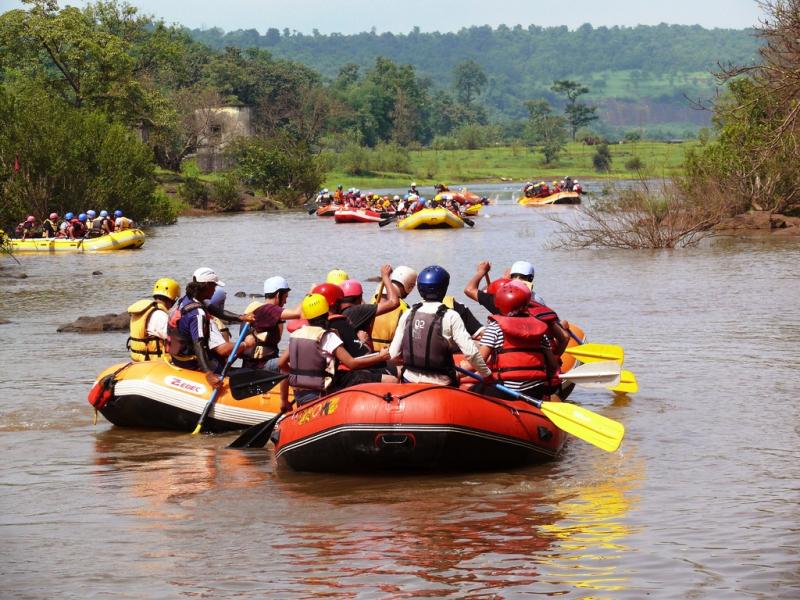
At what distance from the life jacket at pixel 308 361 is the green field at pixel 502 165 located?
80951mm

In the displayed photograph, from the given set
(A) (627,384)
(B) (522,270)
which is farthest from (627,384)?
(B) (522,270)

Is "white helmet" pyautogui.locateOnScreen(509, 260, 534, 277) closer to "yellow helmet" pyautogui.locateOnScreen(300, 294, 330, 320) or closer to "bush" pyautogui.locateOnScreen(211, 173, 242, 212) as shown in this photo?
"yellow helmet" pyautogui.locateOnScreen(300, 294, 330, 320)

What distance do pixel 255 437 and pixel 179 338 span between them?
4.18 ft

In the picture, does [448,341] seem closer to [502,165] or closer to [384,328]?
[384,328]

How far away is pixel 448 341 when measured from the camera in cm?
960

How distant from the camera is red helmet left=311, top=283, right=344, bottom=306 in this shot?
10.8 meters

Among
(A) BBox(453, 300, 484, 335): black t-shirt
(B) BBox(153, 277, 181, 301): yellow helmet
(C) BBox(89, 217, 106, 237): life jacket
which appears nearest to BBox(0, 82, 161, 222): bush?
(C) BBox(89, 217, 106, 237): life jacket

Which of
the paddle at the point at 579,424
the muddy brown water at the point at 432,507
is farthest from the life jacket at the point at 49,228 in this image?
the paddle at the point at 579,424

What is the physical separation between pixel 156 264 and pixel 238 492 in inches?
992

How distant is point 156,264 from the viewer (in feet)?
113

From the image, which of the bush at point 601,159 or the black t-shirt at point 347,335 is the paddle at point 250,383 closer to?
the black t-shirt at point 347,335

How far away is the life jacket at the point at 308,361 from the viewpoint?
10297 mm

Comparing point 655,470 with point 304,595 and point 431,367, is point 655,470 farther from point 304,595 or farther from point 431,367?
point 304,595

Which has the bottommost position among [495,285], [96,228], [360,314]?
[96,228]
